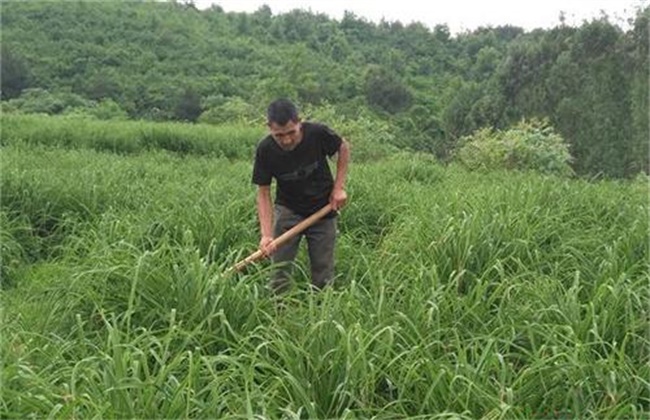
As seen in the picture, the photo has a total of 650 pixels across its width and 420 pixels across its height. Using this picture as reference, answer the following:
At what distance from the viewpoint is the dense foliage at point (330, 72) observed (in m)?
28.8

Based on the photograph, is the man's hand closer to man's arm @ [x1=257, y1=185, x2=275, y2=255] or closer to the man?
the man

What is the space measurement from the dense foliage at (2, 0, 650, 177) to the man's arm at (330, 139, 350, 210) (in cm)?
2193

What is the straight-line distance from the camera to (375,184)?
284 inches

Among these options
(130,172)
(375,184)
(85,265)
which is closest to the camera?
(85,265)

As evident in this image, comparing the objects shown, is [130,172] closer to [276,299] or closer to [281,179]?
[281,179]

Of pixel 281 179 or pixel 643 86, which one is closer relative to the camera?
pixel 281 179

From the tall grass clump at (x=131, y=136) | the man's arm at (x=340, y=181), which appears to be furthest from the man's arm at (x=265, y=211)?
the tall grass clump at (x=131, y=136)

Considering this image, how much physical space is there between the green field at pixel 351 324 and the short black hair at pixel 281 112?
2.51 ft

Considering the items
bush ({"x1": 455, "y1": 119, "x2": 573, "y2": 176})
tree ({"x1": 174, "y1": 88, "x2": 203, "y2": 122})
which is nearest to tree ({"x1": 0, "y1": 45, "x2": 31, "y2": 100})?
tree ({"x1": 174, "y1": 88, "x2": 203, "y2": 122})

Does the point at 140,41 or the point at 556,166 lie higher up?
the point at 140,41

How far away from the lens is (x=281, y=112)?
375 centimetres

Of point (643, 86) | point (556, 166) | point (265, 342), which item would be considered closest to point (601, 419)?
point (265, 342)

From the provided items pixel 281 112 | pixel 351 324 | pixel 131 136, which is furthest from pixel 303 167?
pixel 131 136

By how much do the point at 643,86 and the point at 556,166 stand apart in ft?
37.2
